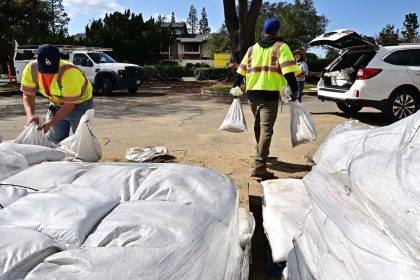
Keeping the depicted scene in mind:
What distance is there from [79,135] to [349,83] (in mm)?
6501

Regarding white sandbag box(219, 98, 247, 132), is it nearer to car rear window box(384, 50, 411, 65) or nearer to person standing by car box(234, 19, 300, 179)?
person standing by car box(234, 19, 300, 179)

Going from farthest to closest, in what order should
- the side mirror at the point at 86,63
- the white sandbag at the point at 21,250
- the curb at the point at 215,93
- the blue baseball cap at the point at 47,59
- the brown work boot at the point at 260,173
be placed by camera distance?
the side mirror at the point at 86,63 → the curb at the point at 215,93 → the brown work boot at the point at 260,173 → the blue baseball cap at the point at 47,59 → the white sandbag at the point at 21,250

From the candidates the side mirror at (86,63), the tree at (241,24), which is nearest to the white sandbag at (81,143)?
the side mirror at (86,63)

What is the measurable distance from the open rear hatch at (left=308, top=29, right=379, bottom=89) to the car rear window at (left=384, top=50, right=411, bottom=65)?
52 cm

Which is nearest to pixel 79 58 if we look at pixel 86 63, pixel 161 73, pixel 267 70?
pixel 86 63

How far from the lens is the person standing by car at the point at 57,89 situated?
3938 mm

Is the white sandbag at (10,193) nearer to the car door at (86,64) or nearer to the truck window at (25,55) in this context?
the car door at (86,64)

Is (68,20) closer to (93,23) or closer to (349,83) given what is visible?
(93,23)

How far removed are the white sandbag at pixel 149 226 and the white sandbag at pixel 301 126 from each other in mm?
2880

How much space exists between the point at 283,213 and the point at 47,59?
100 inches

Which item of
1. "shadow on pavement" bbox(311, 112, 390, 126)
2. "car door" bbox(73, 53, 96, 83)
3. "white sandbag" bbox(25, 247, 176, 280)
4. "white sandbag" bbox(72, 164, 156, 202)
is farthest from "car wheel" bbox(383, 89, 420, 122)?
"car door" bbox(73, 53, 96, 83)

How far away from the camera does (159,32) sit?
1329 inches

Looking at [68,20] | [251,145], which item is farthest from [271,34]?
[68,20]

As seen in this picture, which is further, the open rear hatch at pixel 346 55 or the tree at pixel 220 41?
the tree at pixel 220 41
